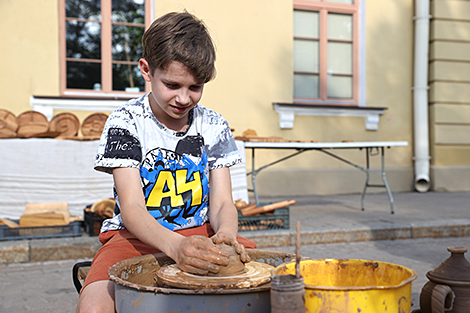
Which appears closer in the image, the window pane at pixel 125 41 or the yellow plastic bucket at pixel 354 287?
the yellow plastic bucket at pixel 354 287

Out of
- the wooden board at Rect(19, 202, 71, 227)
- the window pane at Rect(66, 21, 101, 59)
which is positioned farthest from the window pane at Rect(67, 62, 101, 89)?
the wooden board at Rect(19, 202, 71, 227)

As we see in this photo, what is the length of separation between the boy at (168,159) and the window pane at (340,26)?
25.4 feet

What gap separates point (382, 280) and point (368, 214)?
16.6 feet

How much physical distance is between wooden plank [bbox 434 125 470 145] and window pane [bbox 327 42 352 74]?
6.90ft

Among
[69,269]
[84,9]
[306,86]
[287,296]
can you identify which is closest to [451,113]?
[306,86]

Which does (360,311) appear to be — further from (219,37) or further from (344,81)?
(344,81)

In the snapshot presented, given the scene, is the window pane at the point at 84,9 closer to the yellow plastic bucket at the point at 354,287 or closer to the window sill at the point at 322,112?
the window sill at the point at 322,112

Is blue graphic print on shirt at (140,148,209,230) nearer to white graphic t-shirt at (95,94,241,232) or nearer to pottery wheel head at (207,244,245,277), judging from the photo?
white graphic t-shirt at (95,94,241,232)

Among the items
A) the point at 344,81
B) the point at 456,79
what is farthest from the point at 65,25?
the point at 456,79

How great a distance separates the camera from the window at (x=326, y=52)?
9.07 metres

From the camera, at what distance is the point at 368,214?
6.36 meters

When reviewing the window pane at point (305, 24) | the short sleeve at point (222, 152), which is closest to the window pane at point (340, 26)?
the window pane at point (305, 24)

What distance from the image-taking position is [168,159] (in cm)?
196

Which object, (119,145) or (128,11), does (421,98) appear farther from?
(119,145)
